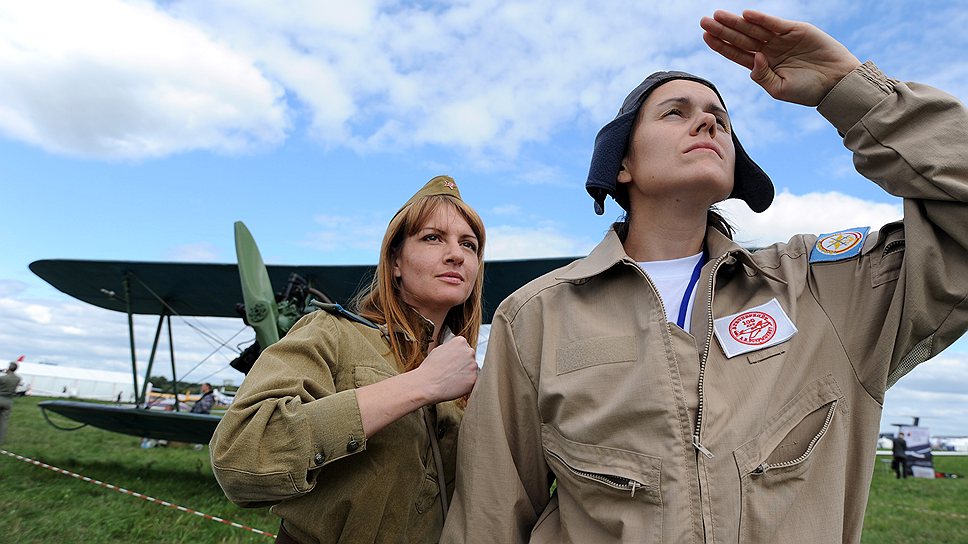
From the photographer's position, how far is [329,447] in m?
1.46

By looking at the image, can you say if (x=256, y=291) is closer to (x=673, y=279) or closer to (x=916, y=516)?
(x=673, y=279)

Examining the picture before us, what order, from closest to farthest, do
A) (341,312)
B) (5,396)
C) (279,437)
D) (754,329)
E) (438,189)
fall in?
1. (754,329)
2. (279,437)
3. (341,312)
4. (438,189)
5. (5,396)

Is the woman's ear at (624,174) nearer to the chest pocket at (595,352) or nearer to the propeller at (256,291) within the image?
the chest pocket at (595,352)

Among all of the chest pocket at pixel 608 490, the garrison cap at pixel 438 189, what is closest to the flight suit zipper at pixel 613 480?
the chest pocket at pixel 608 490

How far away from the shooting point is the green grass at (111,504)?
4.76m

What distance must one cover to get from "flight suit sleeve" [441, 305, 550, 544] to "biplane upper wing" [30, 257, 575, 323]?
24.4 ft

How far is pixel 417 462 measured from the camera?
168cm

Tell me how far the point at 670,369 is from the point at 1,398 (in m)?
11.8

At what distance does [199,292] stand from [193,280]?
523 millimetres

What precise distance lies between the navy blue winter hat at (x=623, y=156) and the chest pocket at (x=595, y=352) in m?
0.52

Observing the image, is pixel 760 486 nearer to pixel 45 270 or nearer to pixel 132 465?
pixel 132 465

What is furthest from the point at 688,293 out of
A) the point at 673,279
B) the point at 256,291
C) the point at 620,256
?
the point at 256,291

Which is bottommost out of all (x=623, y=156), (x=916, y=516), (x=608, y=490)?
(x=916, y=516)

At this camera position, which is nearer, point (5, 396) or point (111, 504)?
point (111, 504)
